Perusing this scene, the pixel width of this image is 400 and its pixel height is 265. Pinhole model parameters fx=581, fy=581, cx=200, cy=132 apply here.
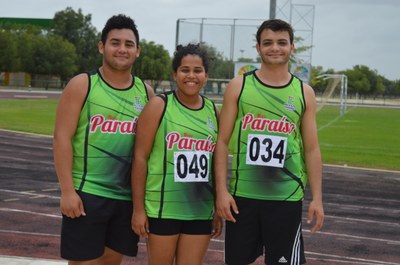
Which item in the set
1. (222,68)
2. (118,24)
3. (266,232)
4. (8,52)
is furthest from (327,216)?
(8,52)

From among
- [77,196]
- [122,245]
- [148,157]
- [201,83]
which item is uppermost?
[201,83]

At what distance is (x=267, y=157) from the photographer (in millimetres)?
3574

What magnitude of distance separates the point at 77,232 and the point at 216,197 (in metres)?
0.89

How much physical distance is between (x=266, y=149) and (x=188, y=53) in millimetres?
783

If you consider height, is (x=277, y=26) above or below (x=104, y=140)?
above

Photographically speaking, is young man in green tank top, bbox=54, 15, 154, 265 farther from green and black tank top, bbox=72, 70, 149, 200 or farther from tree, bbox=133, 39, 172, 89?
tree, bbox=133, 39, 172, 89

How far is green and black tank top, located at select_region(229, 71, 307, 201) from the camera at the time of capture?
11.7 ft

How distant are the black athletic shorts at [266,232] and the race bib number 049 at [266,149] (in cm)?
25

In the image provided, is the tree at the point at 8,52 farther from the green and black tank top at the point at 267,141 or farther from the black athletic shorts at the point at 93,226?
the green and black tank top at the point at 267,141

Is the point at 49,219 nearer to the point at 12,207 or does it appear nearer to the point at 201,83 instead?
the point at 12,207

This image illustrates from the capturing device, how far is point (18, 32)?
6738cm

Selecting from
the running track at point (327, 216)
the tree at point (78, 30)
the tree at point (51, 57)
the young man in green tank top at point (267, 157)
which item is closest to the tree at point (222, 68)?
the running track at point (327, 216)

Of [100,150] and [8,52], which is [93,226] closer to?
[100,150]

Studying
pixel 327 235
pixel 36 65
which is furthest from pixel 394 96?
pixel 327 235
